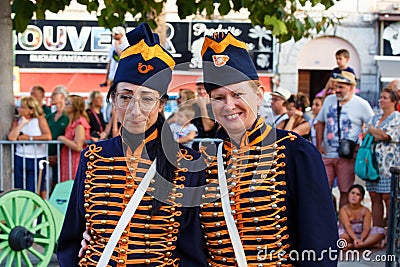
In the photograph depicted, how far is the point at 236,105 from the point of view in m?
3.06

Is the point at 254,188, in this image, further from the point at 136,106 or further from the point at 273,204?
the point at 136,106

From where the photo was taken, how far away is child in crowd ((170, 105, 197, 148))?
430 cm

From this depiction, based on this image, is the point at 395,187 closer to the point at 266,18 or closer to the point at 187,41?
the point at 266,18

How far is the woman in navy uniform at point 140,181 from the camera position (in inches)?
124

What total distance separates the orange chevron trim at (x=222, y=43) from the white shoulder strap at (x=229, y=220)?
437 millimetres

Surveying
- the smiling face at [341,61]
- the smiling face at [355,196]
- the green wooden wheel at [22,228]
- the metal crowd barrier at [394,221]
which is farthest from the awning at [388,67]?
the green wooden wheel at [22,228]

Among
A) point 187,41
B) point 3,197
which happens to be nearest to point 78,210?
point 3,197

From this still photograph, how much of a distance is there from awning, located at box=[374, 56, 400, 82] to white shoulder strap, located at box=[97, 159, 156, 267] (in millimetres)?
13937

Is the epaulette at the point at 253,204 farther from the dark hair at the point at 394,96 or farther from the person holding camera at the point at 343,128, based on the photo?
the person holding camera at the point at 343,128

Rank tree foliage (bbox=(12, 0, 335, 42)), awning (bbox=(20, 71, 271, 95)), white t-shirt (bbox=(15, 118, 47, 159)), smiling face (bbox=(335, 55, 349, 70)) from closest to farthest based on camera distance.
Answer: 1. tree foliage (bbox=(12, 0, 335, 42))
2. white t-shirt (bbox=(15, 118, 47, 159))
3. smiling face (bbox=(335, 55, 349, 70))
4. awning (bbox=(20, 71, 271, 95))

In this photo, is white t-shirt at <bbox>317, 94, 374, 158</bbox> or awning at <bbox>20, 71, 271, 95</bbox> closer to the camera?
white t-shirt at <bbox>317, 94, 374, 158</bbox>

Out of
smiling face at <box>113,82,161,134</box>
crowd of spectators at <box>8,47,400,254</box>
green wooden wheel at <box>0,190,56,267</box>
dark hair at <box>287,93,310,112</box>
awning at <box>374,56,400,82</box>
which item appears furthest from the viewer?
awning at <box>374,56,400,82</box>

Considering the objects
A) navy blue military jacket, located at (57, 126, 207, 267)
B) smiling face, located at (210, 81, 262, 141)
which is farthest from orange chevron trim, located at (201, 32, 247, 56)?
navy blue military jacket, located at (57, 126, 207, 267)

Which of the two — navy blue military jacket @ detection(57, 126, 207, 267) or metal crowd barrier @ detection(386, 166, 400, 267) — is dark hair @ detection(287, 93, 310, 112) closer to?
metal crowd barrier @ detection(386, 166, 400, 267)
